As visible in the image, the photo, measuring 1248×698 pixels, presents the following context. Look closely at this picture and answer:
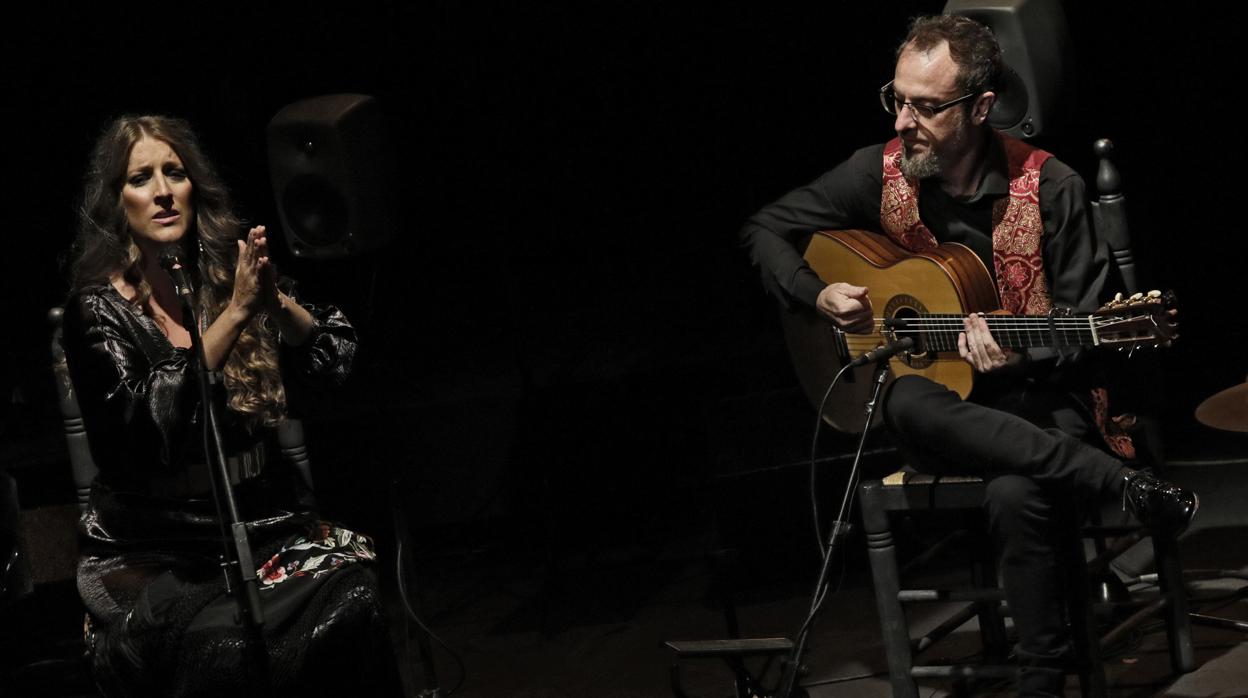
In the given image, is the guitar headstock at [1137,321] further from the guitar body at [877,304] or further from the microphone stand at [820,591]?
the microphone stand at [820,591]

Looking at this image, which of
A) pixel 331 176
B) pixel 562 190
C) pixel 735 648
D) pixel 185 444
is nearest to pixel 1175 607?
pixel 735 648

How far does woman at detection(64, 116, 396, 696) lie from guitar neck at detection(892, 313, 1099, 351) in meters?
1.41

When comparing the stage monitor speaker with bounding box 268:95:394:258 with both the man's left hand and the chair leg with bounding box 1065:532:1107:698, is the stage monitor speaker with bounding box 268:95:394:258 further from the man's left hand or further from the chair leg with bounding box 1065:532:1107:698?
the chair leg with bounding box 1065:532:1107:698

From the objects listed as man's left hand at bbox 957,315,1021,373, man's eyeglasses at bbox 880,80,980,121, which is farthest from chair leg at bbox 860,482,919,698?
man's eyeglasses at bbox 880,80,980,121

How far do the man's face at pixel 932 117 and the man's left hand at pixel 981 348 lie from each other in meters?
0.43

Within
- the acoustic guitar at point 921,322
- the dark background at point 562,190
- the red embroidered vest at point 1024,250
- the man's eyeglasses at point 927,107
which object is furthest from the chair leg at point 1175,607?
the dark background at point 562,190

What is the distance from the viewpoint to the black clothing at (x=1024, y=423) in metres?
3.17

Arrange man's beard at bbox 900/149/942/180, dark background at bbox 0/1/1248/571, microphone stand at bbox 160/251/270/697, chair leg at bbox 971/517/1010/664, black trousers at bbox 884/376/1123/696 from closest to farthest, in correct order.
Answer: microphone stand at bbox 160/251/270/697
black trousers at bbox 884/376/1123/696
man's beard at bbox 900/149/942/180
chair leg at bbox 971/517/1010/664
dark background at bbox 0/1/1248/571

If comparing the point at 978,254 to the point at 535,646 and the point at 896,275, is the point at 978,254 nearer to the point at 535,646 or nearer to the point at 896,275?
the point at 896,275

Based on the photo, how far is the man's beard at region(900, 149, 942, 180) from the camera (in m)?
3.52

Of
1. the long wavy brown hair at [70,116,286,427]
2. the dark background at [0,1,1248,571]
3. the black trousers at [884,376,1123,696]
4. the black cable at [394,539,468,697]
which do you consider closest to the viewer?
the black trousers at [884,376,1123,696]

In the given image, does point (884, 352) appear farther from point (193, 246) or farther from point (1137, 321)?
point (193, 246)

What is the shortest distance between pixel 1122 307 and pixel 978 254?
0.48m

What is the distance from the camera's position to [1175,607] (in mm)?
3588
